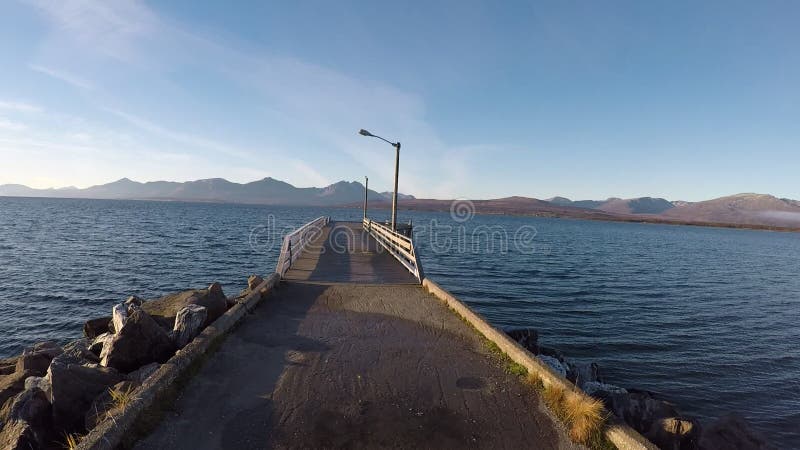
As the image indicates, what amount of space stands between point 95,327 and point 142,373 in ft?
22.2

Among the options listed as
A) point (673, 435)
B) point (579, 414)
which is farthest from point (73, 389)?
point (673, 435)

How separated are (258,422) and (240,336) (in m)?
3.04

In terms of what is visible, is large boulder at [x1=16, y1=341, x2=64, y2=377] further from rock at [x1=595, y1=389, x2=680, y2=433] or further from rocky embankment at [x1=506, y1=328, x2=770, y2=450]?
rock at [x1=595, y1=389, x2=680, y2=433]

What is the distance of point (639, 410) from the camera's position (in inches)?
264

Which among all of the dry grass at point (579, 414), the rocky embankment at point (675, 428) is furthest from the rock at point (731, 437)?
the dry grass at point (579, 414)

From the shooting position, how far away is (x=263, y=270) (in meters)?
25.3

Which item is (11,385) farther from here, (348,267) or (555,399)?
(348,267)

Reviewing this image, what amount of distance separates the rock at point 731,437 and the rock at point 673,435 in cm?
54

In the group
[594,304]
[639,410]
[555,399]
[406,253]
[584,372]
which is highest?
[406,253]

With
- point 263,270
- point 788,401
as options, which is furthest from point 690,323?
point 263,270

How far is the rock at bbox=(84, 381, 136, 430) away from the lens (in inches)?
183

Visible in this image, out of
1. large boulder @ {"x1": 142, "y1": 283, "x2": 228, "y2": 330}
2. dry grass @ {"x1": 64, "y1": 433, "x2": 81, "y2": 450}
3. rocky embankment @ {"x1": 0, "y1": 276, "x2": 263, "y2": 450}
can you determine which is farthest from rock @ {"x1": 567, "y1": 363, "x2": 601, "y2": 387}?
dry grass @ {"x1": 64, "y1": 433, "x2": 81, "y2": 450}

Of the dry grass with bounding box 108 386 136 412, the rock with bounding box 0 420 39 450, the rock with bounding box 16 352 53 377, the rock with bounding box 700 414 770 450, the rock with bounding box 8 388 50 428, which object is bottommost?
the rock with bounding box 700 414 770 450

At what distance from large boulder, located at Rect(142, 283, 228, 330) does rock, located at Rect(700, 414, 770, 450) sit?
368 inches
